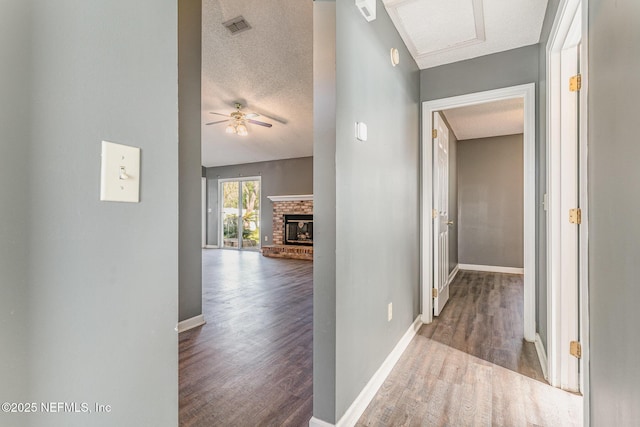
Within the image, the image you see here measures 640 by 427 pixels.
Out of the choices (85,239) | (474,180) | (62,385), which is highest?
(474,180)

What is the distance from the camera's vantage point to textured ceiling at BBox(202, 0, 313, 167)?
11.5ft

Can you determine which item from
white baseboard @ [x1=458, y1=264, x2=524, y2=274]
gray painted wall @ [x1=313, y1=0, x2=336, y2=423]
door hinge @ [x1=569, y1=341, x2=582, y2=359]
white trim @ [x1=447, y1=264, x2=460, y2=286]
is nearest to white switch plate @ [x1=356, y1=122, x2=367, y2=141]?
gray painted wall @ [x1=313, y1=0, x2=336, y2=423]

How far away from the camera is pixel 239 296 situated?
4027 mm

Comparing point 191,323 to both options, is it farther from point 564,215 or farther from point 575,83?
point 575,83

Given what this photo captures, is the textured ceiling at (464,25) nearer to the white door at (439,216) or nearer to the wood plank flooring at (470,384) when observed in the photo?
the white door at (439,216)

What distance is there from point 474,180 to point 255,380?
18.2 ft

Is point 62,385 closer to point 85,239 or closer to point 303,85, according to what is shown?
point 85,239

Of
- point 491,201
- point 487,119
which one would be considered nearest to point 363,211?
point 487,119

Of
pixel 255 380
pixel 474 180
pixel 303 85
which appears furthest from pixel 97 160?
pixel 474 180

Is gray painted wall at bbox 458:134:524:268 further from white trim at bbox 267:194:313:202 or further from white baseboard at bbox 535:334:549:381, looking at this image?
white trim at bbox 267:194:313:202

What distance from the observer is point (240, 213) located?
9.48m

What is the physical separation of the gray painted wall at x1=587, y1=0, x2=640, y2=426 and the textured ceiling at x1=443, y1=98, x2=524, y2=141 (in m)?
2.89

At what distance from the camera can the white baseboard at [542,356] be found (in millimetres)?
2075

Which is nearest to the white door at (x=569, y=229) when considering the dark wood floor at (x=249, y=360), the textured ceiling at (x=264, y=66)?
the dark wood floor at (x=249, y=360)
